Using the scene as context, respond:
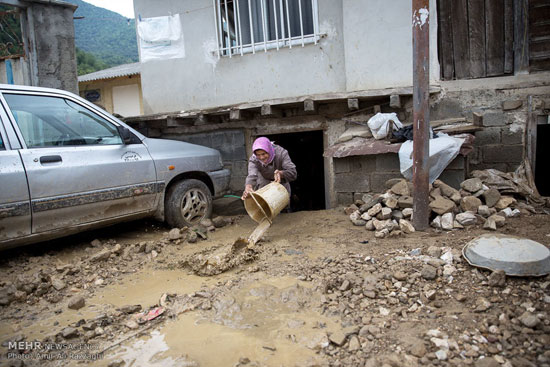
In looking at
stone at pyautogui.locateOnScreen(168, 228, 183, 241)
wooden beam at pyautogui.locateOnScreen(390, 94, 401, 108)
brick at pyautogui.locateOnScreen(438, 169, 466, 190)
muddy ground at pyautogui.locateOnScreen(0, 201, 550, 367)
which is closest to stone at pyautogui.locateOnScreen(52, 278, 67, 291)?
muddy ground at pyautogui.locateOnScreen(0, 201, 550, 367)

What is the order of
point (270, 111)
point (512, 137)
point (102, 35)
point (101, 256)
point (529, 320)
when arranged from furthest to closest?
point (102, 35) < point (270, 111) < point (512, 137) < point (101, 256) < point (529, 320)

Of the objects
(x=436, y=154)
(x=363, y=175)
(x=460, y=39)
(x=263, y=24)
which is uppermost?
(x=263, y=24)

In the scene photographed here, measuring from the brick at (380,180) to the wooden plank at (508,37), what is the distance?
2.39 meters

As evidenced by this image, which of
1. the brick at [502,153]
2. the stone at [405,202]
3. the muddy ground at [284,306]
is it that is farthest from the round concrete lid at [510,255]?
the brick at [502,153]

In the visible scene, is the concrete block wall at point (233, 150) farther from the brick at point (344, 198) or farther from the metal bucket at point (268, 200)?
the metal bucket at point (268, 200)

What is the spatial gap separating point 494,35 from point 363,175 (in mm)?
2842

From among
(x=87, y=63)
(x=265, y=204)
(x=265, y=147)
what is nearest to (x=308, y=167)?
(x=265, y=147)

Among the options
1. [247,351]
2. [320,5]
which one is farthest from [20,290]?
[320,5]

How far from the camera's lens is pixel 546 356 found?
77.7 inches

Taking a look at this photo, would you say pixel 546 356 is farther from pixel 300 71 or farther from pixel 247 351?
pixel 300 71

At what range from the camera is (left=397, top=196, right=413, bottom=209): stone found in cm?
430

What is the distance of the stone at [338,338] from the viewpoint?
2.21m

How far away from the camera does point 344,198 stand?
5.44 meters

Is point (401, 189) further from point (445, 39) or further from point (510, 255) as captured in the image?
point (445, 39)
